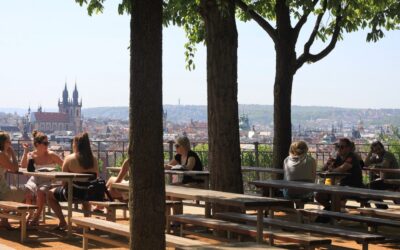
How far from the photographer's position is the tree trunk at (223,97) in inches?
444

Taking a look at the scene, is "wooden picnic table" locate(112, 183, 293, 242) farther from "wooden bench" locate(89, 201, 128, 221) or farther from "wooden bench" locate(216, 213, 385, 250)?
"wooden bench" locate(89, 201, 128, 221)

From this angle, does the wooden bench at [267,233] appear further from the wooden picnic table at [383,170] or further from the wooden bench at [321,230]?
the wooden picnic table at [383,170]

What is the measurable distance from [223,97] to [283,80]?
14.4ft

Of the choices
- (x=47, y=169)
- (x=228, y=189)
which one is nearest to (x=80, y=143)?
(x=47, y=169)

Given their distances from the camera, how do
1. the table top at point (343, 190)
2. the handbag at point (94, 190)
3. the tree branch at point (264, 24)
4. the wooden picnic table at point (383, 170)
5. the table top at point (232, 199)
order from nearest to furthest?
the table top at point (232, 199) < the table top at point (343, 190) < the handbag at point (94, 190) < the wooden picnic table at point (383, 170) < the tree branch at point (264, 24)

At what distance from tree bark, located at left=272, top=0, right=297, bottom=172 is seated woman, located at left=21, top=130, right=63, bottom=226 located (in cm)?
416

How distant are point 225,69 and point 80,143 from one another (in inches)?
90.2

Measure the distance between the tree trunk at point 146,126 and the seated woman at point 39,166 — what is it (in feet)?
22.0

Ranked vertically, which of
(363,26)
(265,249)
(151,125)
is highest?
(363,26)

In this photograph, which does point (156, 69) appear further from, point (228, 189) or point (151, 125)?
point (228, 189)

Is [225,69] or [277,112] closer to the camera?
[225,69]

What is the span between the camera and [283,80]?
51.2ft

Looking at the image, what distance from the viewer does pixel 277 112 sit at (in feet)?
52.0

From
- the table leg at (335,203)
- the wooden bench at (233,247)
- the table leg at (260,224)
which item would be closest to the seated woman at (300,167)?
the table leg at (335,203)
